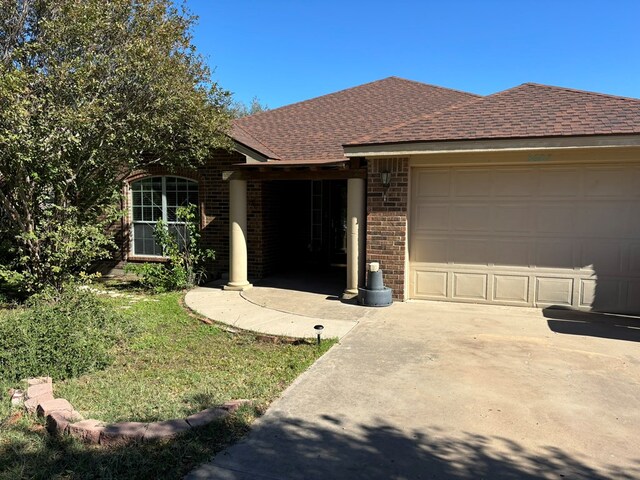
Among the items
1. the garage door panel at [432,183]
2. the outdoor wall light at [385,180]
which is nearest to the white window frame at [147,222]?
the outdoor wall light at [385,180]

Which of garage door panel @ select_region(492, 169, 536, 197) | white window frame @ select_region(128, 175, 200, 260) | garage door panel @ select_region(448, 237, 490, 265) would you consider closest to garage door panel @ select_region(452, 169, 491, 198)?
garage door panel @ select_region(492, 169, 536, 197)

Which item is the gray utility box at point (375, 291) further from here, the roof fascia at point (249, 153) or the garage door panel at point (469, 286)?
the roof fascia at point (249, 153)

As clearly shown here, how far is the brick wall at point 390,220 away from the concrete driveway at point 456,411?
197 cm

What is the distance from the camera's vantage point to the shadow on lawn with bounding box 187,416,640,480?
3.12 meters

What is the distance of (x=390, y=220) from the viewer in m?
8.26

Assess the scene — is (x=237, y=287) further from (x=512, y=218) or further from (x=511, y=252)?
(x=512, y=218)

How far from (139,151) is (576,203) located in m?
7.70

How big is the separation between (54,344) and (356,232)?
5.10 meters

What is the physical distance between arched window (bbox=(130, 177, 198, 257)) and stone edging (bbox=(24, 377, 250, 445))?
757 cm

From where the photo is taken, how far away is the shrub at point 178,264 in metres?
10.0

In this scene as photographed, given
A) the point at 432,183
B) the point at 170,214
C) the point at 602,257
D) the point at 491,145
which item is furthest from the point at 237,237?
the point at 602,257

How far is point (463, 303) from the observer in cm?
830

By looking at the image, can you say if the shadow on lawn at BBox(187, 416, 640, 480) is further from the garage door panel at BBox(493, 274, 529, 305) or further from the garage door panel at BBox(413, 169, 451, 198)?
the garage door panel at BBox(413, 169, 451, 198)

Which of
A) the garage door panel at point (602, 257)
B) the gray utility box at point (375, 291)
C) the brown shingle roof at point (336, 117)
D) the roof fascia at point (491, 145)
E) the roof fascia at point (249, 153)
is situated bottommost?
the gray utility box at point (375, 291)
